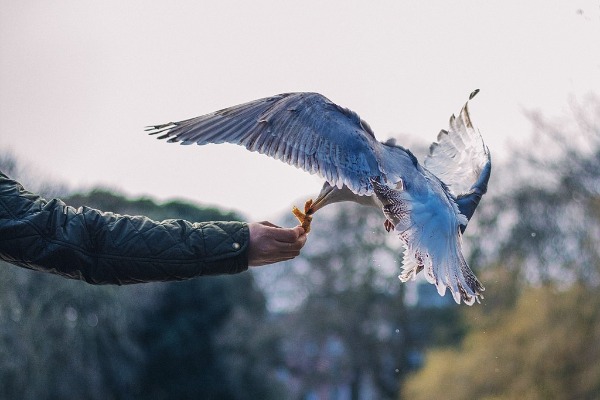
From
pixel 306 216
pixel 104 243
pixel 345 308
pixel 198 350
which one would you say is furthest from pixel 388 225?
pixel 345 308

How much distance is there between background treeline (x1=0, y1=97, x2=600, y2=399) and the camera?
14578mm

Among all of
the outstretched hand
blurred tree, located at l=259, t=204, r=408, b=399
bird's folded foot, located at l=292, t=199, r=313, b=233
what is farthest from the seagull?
blurred tree, located at l=259, t=204, r=408, b=399

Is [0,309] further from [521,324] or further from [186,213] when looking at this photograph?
[186,213]

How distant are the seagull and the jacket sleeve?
0.86 meters

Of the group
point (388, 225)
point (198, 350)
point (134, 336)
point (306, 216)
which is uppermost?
point (306, 216)

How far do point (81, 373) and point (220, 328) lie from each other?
16.9ft

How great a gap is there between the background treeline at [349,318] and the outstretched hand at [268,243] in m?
11.7

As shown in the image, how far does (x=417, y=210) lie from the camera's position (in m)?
3.03

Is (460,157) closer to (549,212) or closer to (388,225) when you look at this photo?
(388,225)

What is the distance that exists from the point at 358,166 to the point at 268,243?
1039 mm

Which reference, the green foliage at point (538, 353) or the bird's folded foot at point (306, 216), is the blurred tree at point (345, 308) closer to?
the green foliage at point (538, 353)

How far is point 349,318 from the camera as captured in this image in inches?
1047

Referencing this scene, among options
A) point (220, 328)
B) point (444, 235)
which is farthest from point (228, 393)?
point (444, 235)

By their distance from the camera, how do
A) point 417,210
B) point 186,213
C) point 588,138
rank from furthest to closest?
1. point 186,213
2. point 588,138
3. point 417,210
